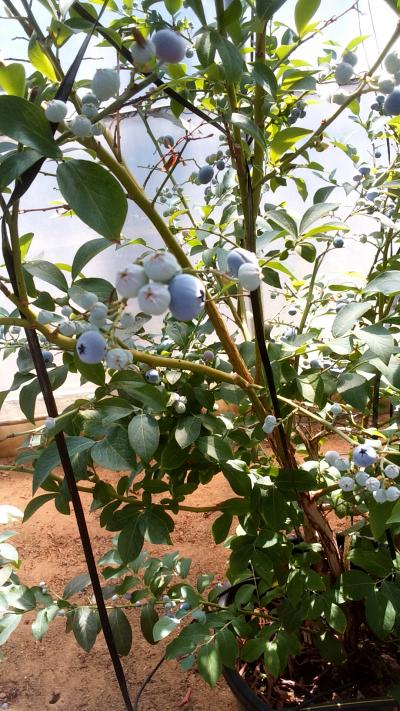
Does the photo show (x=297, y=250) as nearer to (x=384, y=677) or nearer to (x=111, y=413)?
(x=111, y=413)

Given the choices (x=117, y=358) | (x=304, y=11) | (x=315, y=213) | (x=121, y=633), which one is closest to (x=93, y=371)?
(x=117, y=358)

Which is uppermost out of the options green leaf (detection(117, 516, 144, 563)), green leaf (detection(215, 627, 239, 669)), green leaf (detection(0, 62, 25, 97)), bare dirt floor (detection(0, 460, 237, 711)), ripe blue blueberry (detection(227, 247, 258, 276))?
green leaf (detection(0, 62, 25, 97))

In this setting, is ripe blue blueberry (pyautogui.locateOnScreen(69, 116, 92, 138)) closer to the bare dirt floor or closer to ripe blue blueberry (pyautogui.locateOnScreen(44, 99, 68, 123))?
ripe blue blueberry (pyautogui.locateOnScreen(44, 99, 68, 123))

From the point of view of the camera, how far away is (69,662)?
47.4 inches

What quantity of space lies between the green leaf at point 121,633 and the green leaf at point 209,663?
0.63 ft

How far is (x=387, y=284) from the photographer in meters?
0.58

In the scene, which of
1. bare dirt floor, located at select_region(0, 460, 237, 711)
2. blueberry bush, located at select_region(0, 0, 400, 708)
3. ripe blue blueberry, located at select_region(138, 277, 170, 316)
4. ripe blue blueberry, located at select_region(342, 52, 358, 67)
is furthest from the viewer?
bare dirt floor, located at select_region(0, 460, 237, 711)

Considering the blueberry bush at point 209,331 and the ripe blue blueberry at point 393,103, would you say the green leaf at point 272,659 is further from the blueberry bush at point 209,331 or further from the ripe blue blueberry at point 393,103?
the ripe blue blueberry at point 393,103

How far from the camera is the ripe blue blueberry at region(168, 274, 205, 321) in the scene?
0.98 ft

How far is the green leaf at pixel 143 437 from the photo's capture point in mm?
564

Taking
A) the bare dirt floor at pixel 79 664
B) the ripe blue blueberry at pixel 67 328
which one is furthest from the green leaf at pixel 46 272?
the bare dirt floor at pixel 79 664

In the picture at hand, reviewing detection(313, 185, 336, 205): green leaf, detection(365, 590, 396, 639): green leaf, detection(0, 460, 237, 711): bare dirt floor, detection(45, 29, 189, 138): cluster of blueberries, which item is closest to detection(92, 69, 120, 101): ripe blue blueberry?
detection(45, 29, 189, 138): cluster of blueberries

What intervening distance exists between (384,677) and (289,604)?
0.21 metres

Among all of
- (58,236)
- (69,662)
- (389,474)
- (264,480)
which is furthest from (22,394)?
(58,236)
